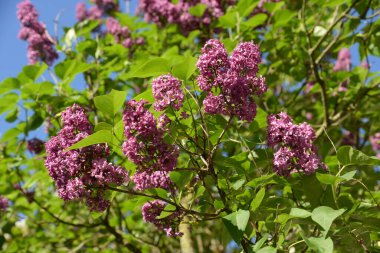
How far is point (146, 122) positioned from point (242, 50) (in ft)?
1.39

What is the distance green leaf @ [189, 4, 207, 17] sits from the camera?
3.50m

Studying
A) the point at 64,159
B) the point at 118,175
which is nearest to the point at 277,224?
the point at 118,175

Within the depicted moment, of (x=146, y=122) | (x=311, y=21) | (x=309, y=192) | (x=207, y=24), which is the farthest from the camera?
(x=311, y=21)

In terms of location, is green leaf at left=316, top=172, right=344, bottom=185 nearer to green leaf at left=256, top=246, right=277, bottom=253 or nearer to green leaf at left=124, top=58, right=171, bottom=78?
green leaf at left=256, top=246, right=277, bottom=253

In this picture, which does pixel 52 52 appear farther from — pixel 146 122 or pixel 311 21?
pixel 146 122

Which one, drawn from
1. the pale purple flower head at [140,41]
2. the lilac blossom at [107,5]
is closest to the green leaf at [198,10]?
the pale purple flower head at [140,41]

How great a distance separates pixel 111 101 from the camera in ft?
5.43

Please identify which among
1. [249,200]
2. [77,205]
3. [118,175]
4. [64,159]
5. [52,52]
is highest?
[52,52]

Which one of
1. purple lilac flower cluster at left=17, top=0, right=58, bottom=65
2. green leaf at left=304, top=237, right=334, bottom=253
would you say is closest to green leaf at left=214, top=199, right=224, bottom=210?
green leaf at left=304, top=237, right=334, bottom=253

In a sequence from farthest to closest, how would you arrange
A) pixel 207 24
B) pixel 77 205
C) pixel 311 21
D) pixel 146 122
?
pixel 77 205, pixel 311 21, pixel 207 24, pixel 146 122

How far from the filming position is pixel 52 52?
393cm

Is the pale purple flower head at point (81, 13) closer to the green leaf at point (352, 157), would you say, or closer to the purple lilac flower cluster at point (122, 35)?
the purple lilac flower cluster at point (122, 35)

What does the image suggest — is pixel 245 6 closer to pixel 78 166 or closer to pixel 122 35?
pixel 122 35

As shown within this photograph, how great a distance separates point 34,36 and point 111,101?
2536 mm
